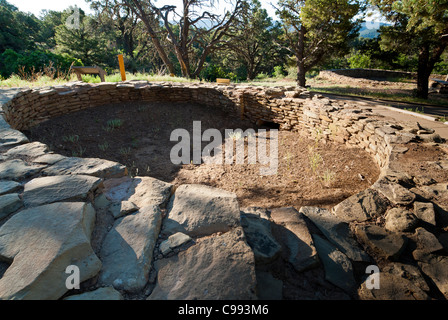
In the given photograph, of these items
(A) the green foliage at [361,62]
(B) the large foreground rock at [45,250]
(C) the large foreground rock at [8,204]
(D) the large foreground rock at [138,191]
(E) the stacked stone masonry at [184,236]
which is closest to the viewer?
(B) the large foreground rock at [45,250]

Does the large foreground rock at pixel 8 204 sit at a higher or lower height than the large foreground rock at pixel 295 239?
higher

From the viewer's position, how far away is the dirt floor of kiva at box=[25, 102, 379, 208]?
3.03 m

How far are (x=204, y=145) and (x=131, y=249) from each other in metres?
3.88

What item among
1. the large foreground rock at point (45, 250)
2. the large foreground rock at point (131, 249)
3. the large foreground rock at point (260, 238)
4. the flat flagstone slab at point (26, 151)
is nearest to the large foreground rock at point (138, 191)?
the large foreground rock at point (131, 249)

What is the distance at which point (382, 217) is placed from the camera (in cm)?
196

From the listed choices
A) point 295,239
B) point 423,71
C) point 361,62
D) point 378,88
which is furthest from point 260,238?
point 361,62

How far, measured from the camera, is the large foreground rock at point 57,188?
1.64m

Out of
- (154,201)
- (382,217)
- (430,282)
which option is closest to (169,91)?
(154,201)

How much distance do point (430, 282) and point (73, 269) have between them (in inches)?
80.9

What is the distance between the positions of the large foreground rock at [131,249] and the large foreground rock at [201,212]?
12 cm

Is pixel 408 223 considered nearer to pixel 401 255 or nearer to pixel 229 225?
pixel 401 255

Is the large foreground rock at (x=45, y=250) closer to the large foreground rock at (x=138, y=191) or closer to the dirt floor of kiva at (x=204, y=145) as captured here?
the large foreground rock at (x=138, y=191)

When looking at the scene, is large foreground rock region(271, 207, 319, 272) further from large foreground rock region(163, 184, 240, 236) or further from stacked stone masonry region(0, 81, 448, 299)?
large foreground rock region(163, 184, 240, 236)

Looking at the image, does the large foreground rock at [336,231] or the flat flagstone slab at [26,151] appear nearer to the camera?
the large foreground rock at [336,231]
